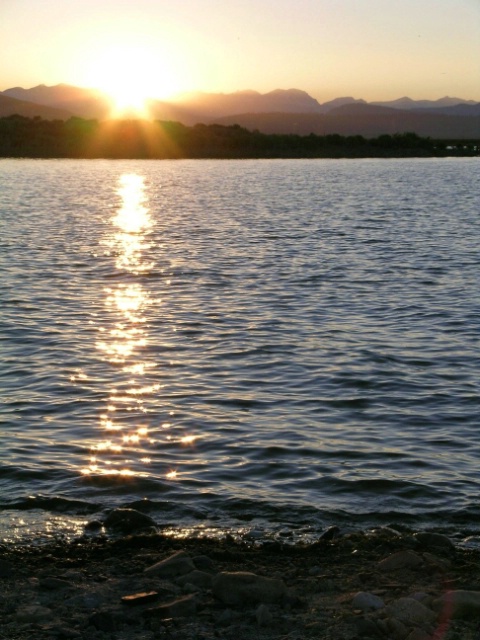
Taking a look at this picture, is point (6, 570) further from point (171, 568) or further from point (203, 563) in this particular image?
point (203, 563)

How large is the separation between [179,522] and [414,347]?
6.70m

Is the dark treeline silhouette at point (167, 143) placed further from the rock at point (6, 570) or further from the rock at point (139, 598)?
the rock at point (139, 598)

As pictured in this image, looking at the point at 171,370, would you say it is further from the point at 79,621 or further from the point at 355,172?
the point at 355,172

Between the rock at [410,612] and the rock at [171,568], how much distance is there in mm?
1324

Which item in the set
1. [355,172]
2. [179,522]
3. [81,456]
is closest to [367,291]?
[81,456]

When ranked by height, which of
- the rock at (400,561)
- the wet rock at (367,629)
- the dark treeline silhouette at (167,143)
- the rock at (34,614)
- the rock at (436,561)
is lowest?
the rock at (436,561)

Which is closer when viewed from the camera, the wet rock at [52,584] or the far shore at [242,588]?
the far shore at [242,588]

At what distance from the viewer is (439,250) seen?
25406 mm

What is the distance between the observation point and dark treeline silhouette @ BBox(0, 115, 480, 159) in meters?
98.8

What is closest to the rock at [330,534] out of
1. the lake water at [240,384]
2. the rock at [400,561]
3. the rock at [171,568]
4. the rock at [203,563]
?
the lake water at [240,384]

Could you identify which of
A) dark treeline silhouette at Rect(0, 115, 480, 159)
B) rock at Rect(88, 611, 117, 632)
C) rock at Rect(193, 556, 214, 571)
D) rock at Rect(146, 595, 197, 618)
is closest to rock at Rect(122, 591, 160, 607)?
rock at Rect(146, 595, 197, 618)

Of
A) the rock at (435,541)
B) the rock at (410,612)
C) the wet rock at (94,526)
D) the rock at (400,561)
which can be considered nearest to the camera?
the rock at (410,612)

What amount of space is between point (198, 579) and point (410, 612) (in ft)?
4.29

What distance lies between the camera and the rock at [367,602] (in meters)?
5.58
